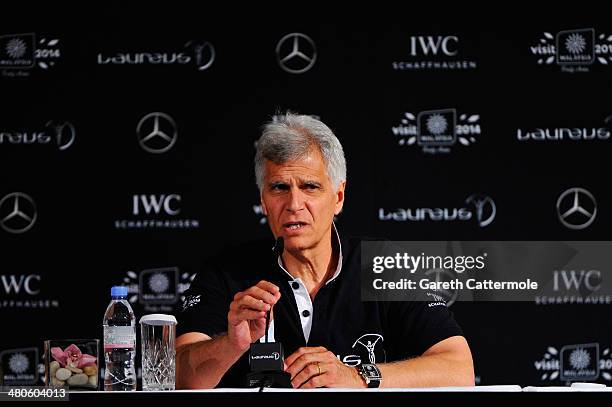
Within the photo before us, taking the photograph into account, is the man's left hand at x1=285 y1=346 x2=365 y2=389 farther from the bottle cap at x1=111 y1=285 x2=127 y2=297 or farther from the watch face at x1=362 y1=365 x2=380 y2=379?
the bottle cap at x1=111 y1=285 x2=127 y2=297

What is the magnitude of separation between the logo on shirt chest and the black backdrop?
1.17 metres

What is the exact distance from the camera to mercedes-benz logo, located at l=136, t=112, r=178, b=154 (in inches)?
159

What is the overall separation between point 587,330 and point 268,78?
5.36 feet

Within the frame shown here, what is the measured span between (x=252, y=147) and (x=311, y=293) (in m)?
1.23

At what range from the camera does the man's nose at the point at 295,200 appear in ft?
9.55

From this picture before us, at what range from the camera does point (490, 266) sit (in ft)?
12.9

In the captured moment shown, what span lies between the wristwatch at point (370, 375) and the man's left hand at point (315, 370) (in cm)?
8

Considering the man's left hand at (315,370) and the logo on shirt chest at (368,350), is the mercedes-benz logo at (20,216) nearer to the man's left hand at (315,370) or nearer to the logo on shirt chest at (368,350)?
the logo on shirt chest at (368,350)

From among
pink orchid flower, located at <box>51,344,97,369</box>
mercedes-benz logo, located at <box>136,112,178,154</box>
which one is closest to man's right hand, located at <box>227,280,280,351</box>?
pink orchid flower, located at <box>51,344,97,369</box>

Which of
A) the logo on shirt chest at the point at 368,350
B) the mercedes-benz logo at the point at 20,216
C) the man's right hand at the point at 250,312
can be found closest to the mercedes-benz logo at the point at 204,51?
the mercedes-benz logo at the point at 20,216

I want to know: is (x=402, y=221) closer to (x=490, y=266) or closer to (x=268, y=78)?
(x=490, y=266)

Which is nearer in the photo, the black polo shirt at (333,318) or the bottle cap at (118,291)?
the bottle cap at (118,291)
